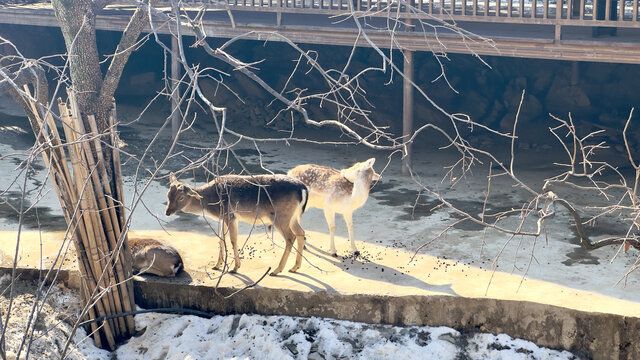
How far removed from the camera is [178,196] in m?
9.91

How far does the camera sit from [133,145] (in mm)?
16062

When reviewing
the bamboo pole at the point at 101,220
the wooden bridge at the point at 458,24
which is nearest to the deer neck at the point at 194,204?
the bamboo pole at the point at 101,220

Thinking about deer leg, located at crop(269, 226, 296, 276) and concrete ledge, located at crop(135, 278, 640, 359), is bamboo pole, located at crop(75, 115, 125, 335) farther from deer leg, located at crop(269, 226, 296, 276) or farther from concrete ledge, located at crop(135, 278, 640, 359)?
deer leg, located at crop(269, 226, 296, 276)

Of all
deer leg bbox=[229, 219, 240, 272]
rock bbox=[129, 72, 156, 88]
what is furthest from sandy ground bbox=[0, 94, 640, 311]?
rock bbox=[129, 72, 156, 88]

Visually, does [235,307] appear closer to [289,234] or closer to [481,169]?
[289,234]

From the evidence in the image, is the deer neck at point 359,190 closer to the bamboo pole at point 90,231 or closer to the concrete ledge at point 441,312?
the concrete ledge at point 441,312

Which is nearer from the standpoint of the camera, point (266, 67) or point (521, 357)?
point (521, 357)

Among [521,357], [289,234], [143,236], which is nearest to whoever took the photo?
[521,357]

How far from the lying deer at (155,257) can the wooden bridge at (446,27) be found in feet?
8.07

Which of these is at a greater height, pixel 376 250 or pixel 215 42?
pixel 215 42

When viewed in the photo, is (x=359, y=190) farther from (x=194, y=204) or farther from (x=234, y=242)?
(x=194, y=204)

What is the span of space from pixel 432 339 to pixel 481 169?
6.28 m

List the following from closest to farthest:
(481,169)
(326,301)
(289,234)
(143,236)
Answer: (326,301)
(289,234)
(143,236)
(481,169)

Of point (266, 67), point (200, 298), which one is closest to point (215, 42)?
point (266, 67)
